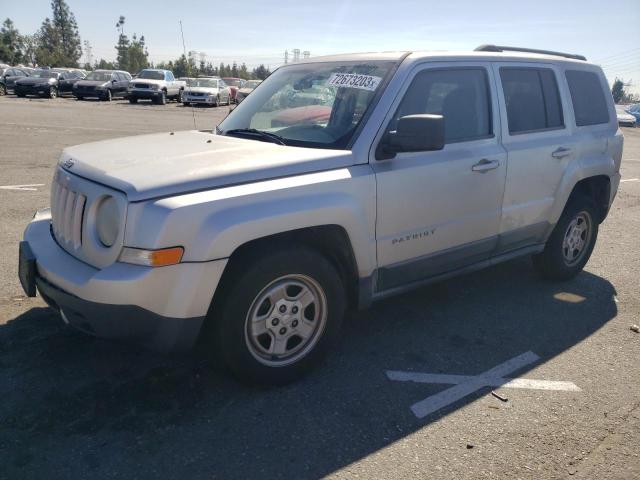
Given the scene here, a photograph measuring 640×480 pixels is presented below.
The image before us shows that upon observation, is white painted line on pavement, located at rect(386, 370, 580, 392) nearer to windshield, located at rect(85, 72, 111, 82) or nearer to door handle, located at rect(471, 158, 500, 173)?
door handle, located at rect(471, 158, 500, 173)

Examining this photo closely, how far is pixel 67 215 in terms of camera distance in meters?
3.19

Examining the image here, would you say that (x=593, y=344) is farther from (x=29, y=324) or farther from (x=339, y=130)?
(x=29, y=324)

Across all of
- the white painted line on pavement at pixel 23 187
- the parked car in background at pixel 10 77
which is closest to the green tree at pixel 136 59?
the parked car in background at pixel 10 77

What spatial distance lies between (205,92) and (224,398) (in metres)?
27.6

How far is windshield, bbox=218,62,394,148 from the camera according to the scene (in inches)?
143

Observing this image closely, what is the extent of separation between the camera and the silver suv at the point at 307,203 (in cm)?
278

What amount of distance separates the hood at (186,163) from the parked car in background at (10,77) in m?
33.2

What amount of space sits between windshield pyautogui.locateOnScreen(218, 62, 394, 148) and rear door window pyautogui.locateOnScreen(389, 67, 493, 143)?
0.24m

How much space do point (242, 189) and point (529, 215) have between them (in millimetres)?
2634

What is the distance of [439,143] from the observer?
3.34 m

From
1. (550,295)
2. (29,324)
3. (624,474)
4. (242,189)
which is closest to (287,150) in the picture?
(242,189)

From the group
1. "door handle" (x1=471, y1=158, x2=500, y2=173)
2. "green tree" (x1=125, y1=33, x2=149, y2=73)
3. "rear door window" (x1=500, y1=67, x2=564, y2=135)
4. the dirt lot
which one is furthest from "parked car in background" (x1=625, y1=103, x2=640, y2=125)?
"green tree" (x1=125, y1=33, x2=149, y2=73)

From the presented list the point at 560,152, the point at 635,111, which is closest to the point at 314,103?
the point at 560,152

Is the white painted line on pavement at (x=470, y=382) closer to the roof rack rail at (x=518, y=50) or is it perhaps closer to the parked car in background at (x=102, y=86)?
the roof rack rail at (x=518, y=50)
